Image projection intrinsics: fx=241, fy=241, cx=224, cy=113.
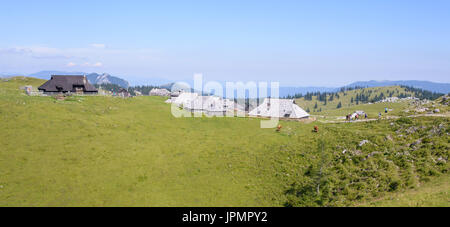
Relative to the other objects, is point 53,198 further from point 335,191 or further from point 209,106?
point 209,106

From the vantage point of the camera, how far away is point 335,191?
29688 mm

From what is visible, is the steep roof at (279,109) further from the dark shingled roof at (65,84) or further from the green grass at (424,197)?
the dark shingled roof at (65,84)

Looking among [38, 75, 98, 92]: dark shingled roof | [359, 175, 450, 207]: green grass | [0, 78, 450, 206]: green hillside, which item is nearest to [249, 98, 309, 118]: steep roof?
[0, 78, 450, 206]: green hillside

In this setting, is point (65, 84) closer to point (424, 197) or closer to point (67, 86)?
point (67, 86)

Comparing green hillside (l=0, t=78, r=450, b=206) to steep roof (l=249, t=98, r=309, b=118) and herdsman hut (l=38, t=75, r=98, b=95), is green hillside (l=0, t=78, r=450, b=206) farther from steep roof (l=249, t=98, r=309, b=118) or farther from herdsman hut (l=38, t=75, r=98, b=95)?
herdsman hut (l=38, t=75, r=98, b=95)

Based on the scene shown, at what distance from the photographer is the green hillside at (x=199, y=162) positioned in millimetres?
28406

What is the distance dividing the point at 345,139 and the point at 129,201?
35.1 m

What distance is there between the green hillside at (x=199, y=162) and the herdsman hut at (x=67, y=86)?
1212 inches

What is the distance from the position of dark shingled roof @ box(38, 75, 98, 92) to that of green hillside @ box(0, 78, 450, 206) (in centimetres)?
3117

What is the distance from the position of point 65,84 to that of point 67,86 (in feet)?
3.46

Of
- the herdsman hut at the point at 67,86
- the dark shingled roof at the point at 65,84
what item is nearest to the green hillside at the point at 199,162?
the herdsman hut at the point at 67,86

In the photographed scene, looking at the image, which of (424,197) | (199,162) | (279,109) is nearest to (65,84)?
(199,162)
